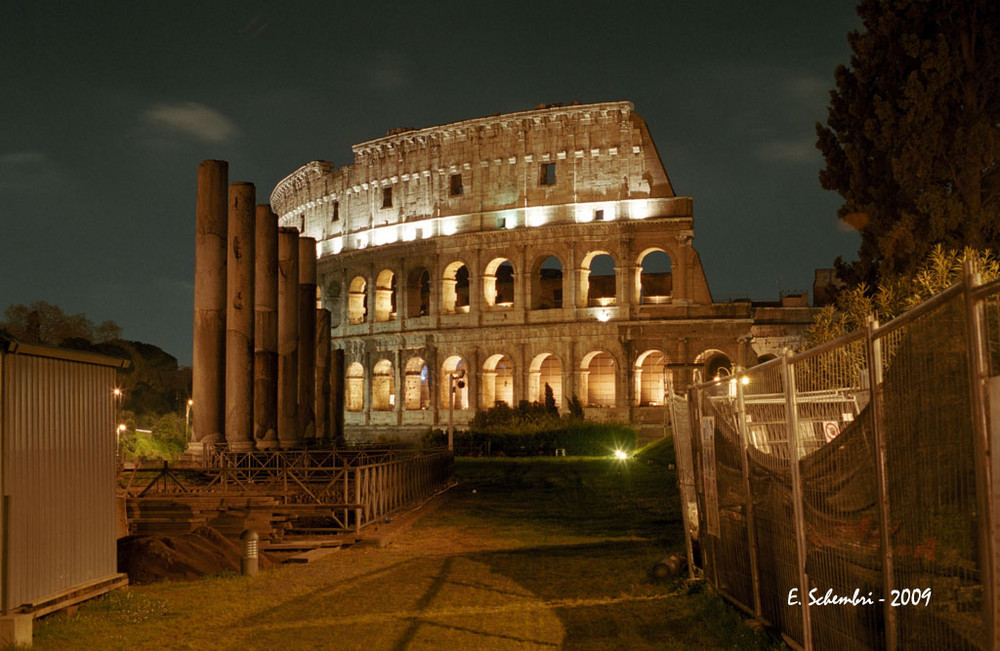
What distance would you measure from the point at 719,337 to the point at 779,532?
40436 millimetres

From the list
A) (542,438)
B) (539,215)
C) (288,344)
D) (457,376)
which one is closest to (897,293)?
(288,344)

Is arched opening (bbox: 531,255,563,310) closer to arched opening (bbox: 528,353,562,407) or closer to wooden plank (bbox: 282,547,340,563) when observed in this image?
arched opening (bbox: 528,353,562,407)

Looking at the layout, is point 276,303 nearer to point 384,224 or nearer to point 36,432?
point 36,432

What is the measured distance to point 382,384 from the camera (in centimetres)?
5531

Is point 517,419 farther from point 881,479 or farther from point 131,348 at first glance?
point 881,479

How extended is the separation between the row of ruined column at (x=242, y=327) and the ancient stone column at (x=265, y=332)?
0.10ft

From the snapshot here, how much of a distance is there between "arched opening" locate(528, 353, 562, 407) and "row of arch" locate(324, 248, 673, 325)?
2.91 meters

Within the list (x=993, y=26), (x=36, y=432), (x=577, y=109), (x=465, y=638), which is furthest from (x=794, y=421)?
(x=577, y=109)

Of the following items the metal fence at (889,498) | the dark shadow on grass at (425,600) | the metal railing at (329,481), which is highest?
the metal fence at (889,498)

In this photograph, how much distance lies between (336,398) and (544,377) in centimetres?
1479

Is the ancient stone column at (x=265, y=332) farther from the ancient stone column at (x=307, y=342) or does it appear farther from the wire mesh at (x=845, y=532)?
the wire mesh at (x=845, y=532)

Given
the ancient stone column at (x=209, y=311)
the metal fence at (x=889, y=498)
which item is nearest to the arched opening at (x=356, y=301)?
the ancient stone column at (x=209, y=311)

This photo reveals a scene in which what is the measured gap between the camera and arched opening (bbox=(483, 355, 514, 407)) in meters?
51.2

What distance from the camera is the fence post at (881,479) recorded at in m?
5.31
